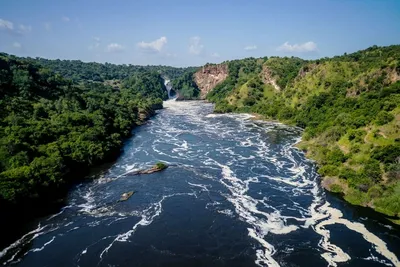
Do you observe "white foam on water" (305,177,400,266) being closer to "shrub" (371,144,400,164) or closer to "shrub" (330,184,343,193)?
"shrub" (330,184,343,193)

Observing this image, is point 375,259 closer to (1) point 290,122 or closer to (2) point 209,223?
(2) point 209,223

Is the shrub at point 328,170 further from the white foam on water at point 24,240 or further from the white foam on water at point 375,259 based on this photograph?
the white foam on water at point 24,240

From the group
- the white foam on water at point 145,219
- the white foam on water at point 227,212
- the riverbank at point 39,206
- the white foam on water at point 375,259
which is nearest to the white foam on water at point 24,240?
the riverbank at point 39,206

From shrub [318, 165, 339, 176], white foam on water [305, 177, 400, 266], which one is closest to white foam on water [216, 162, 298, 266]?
white foam on water [305, 177, 400, 266]

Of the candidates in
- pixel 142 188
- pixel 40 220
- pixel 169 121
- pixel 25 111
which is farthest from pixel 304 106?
pixel 40 220

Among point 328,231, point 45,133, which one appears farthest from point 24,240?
point 328,231
